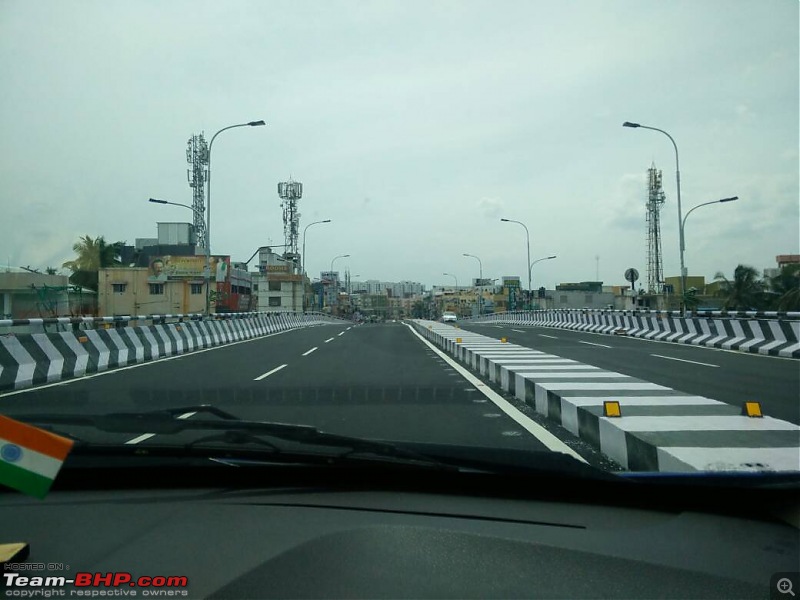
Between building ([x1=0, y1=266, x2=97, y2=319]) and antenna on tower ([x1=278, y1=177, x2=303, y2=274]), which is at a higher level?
antenna on tower ([x1=278, y1=177, x2=303, y2=274])

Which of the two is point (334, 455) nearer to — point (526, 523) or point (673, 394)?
point (526, 523)

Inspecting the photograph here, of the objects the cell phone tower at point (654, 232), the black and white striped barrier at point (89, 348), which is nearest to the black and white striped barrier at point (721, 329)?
the black and white striped barrier at point (89, 348)

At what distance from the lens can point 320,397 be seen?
29.9 ft

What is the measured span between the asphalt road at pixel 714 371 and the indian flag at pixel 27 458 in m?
7.98

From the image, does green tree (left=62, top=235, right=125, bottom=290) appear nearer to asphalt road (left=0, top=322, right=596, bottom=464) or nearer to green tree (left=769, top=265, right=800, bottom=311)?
asphalt road (left=0, top=322, right=596, bottom=464)

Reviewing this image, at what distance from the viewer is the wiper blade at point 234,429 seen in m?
3.61

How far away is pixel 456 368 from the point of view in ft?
45.7

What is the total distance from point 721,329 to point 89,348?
1933cm

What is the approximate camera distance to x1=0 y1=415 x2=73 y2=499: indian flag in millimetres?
2031

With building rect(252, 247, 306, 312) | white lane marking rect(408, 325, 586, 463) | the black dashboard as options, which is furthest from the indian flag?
building rect(252, 247, 306, 312)

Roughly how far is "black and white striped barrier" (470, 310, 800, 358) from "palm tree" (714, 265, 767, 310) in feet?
60.1

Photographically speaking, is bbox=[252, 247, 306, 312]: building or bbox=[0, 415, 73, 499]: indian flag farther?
bbox=[252, 247, 306, 312]: building

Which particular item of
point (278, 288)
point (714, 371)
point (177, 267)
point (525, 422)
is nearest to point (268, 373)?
point (525, 422)

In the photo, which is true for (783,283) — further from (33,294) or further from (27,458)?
(27,458)
